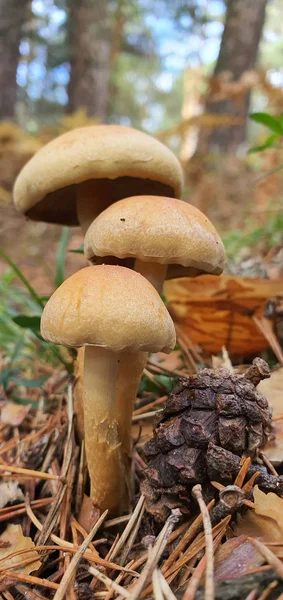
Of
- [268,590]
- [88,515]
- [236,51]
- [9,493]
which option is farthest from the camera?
[236,51]

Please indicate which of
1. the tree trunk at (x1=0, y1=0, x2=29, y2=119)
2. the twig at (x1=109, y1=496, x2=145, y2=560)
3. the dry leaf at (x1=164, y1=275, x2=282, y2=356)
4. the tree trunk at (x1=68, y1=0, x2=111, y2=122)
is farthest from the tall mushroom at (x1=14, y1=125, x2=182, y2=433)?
the tree trunk at (x1=68, y1=0, x2=111, y2=122)

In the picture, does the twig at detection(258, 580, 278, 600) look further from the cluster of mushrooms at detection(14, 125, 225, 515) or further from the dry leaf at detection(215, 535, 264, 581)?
Result: the cluster of mushrooms at detection(14, 125, 225, 515)

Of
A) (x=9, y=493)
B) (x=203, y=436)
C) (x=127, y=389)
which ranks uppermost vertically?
(x=203, y=436)

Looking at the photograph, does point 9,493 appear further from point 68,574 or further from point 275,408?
point 275,408

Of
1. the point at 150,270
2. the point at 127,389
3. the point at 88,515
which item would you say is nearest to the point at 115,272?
the point at 150,270

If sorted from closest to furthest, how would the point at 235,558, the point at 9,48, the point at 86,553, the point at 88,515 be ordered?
the point at 235,558 < the point at 86,553 < the point at 88,515 < the point at 9,48

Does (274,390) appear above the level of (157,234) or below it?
below

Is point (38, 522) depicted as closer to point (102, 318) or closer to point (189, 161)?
point (102, 318)

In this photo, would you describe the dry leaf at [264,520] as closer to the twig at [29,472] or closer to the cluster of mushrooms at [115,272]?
the cluster of mushrooms at [115,272]
